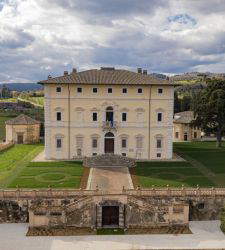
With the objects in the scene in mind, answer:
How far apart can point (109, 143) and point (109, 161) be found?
3449mm

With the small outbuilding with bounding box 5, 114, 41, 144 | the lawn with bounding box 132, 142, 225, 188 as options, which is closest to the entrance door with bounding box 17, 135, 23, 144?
the small outbuilding with bounding box 5, 114, 41, 144

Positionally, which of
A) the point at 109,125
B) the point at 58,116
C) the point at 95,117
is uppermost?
the point at 58,116

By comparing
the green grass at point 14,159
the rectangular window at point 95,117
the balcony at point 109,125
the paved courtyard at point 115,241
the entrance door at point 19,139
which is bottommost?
the paved courtyard at point 115,241

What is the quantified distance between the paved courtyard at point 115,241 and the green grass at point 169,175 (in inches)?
297

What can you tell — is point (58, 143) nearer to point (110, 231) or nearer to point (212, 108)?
point (110, 231)

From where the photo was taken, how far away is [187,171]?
42.3m

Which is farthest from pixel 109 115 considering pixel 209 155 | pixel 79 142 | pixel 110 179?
pixel 209 155

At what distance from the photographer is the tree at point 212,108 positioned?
188ft

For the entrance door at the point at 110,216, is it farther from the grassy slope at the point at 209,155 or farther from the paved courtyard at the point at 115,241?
the grassy slope at the point at 209,155

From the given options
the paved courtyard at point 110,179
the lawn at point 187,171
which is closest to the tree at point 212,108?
the lawn at point 187,171

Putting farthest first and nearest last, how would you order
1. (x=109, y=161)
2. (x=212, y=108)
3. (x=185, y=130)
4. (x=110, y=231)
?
A: (x=185, y=130) < (x=212, y=108) < (x=109, y=161) < (x=110, y=231)

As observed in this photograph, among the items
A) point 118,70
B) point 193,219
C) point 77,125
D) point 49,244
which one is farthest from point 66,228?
point 118,70

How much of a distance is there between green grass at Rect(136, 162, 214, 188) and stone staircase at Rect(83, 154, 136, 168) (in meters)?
1.28

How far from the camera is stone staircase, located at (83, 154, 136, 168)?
45.6 meters
